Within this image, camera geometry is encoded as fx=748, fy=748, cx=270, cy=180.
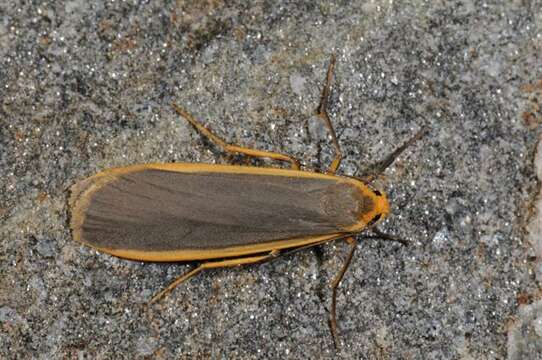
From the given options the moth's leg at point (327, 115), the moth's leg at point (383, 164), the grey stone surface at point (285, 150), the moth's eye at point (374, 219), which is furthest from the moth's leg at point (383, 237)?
the moth's leg at point (327, 115)

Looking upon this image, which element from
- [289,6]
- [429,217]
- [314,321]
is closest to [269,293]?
[314,321]

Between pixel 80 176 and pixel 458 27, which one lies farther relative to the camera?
pixel 458 27

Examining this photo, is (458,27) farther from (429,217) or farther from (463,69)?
(429,217)

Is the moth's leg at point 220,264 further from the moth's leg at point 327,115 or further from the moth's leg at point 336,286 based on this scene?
the moth's leg at point 327,115

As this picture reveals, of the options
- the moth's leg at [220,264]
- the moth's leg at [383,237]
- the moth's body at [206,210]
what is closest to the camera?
the moth's body at [206,210]

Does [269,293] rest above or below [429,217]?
below

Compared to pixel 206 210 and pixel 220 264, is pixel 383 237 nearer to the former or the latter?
pixel 220 264

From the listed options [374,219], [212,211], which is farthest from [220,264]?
Result: [374,219]
